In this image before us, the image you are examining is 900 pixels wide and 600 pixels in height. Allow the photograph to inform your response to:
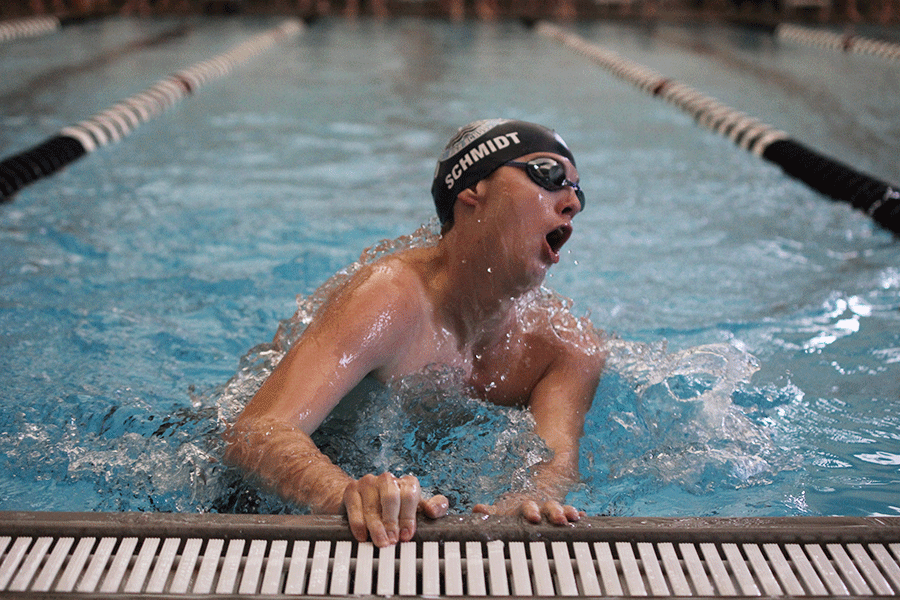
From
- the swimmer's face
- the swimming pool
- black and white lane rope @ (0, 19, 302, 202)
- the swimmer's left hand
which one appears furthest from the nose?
black and white lane rope @ (0, 19, 302, 202)

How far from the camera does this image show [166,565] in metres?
1.45

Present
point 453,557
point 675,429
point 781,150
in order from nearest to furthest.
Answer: point 453,557
point 675,429
point 781,150

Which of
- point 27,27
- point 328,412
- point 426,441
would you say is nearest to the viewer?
point 328,412

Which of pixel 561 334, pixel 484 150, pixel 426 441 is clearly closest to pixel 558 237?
pixel 484 150

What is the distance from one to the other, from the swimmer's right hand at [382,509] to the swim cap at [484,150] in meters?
0.83

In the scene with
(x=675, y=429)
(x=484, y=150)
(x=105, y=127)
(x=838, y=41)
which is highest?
(x=484, y=150)

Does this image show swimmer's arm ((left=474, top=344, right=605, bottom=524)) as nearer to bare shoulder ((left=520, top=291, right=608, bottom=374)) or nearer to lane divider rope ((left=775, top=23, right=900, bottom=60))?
bare shoulder ((left=520, top=291, right=608, bottom=374))

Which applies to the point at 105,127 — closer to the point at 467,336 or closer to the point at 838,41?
the point at 467,336

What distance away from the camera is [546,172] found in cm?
203

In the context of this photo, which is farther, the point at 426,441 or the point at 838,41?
the point at 838,41

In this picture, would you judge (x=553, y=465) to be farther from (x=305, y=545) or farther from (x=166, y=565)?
(x=166, y=565)

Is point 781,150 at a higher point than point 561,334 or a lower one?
lower

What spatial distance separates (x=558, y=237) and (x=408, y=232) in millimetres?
2447

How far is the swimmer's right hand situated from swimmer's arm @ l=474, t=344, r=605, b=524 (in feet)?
0.74
